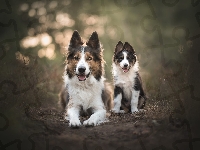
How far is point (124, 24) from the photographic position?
11.5 meters

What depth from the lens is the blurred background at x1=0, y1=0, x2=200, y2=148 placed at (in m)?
5.88

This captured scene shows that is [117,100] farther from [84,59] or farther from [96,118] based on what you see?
[84,59]

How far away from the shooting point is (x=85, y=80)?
724 cm

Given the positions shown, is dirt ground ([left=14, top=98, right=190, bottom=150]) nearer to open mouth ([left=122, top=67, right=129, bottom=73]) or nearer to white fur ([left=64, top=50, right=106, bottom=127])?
white fur ([left=64, top=50, right=106, bottom=127])

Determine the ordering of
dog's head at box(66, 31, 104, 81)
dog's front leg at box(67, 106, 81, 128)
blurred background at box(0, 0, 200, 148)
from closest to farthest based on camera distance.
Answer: blurred background at box(0, 0, 200, 148) → dog's front leg at box(67, 106, 81, 128) → dog's head at box(66, 31, 104, 81)

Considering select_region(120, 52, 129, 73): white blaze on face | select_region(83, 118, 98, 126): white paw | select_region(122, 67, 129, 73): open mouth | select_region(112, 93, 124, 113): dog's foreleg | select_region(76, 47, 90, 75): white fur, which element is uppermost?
select_region(120, 52, 129, 73): white blaze on face

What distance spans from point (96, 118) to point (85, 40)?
234cm

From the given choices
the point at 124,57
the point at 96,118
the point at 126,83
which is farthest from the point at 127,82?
the point at 96,118

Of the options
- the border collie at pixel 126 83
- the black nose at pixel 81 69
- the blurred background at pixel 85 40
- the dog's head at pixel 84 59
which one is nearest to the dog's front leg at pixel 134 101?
the border collie at pixel 126 83

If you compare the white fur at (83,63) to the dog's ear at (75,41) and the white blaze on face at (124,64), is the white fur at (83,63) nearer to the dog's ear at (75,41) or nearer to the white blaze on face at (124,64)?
the dog's ear at (75,41)

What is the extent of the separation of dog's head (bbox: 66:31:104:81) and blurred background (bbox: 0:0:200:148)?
497mm

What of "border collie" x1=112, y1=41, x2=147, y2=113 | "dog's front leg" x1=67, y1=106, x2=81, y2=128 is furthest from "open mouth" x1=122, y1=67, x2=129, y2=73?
"dog's front leg" x1=67, y1=106, x2=81, y2=128

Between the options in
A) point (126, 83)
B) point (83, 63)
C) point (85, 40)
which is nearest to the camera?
point (83, 63)

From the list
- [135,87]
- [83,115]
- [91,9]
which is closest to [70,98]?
[83,115]
